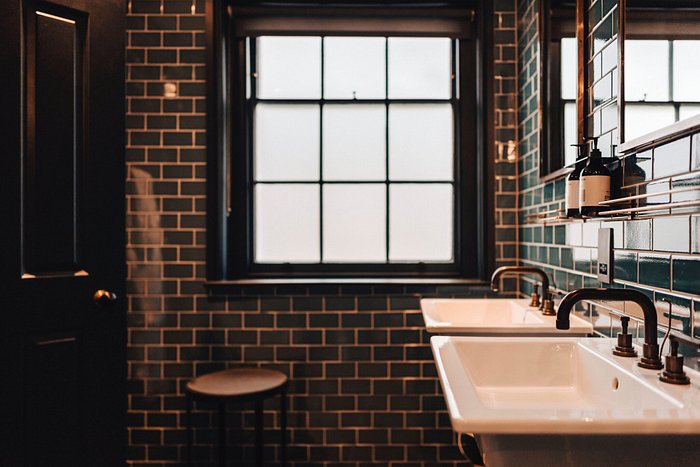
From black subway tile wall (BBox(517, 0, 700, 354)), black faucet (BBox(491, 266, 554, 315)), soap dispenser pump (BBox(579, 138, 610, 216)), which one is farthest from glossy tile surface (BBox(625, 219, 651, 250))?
black faucet (BBox(491, 266, 554, 315))

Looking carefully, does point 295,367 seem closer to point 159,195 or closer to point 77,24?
point 159,195

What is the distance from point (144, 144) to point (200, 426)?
1449mm

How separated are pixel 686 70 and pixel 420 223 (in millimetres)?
1587

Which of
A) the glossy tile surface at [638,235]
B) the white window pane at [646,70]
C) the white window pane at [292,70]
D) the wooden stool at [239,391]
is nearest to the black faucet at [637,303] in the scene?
the glossy tile surface at [638,235]

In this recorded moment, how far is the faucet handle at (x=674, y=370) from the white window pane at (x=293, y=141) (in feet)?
6.23

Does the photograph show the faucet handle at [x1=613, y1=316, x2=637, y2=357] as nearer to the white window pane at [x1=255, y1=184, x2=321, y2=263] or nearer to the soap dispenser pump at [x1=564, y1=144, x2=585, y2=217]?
the soap dispenser pump at [x1=564, y1=144, x2=585, y2=217]

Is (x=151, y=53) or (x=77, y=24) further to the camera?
(x=151, y=53)

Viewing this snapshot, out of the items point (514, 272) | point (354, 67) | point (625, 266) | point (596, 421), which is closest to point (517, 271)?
point (514, 272)

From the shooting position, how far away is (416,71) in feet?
8.59

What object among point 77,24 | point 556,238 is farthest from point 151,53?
point 556,238

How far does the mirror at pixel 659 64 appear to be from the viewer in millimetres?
1110

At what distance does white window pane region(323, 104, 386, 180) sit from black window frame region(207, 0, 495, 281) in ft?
1.29

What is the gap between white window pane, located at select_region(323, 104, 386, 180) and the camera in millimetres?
2613

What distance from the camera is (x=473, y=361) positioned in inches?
53.2
